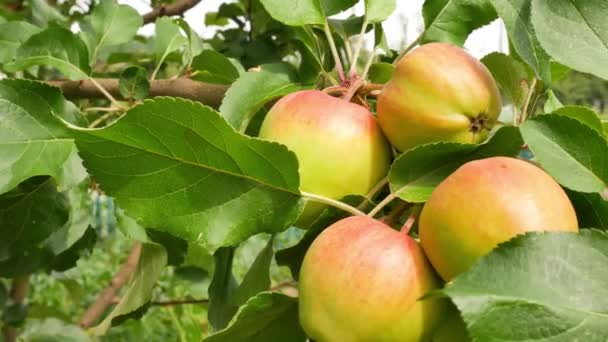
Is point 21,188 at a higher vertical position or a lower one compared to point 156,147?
lower

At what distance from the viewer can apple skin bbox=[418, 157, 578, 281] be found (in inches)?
17.9

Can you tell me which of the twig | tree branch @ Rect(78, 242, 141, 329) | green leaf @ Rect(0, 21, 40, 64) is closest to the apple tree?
green leaf @ Rect(0, 21, 40, 64)

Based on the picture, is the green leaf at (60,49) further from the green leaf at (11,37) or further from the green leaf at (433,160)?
the green leaf at (433,160)

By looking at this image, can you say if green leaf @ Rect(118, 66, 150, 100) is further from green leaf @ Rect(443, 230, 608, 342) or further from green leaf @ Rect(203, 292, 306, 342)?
green leaf @ Rect(443, 230, 608, 342)

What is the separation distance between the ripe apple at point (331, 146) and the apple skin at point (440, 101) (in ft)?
0.07

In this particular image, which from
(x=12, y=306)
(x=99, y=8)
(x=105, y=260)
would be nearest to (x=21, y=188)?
(x=99, y=8)

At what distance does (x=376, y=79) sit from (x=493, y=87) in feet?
0.57

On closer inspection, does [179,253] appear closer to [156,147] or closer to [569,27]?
[156,147]

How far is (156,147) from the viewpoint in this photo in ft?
1.75

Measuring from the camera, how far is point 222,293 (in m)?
0.78

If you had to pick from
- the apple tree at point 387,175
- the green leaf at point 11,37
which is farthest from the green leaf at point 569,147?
the green leaf at point 11,37

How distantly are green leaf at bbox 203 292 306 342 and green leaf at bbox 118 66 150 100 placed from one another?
434 mm

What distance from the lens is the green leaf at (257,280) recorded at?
27.8 inches

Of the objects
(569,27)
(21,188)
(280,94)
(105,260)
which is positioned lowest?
(105,260)
